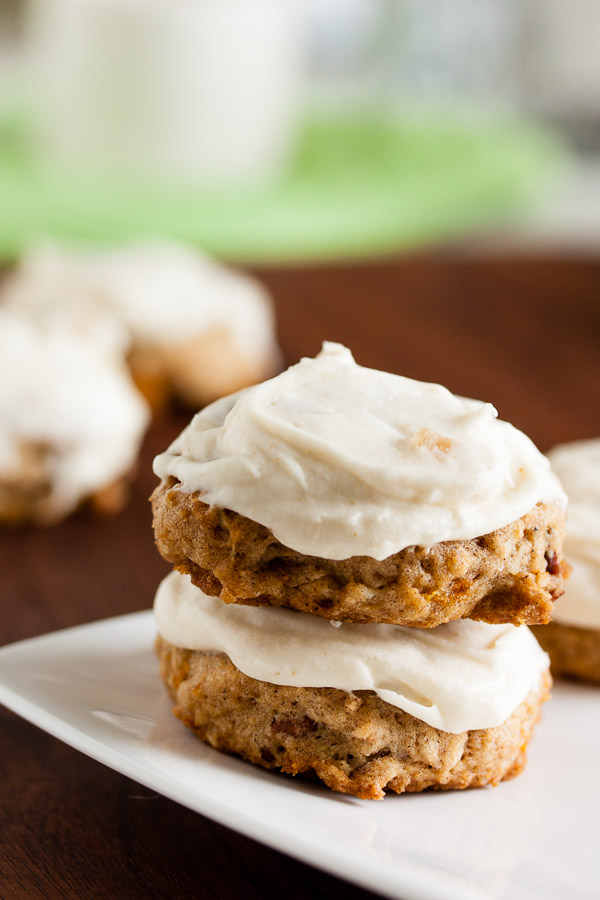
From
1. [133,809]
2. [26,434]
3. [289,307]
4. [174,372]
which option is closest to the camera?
[133,809]

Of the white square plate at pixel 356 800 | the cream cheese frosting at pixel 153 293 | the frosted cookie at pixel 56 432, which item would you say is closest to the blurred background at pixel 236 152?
the cream cheese frosting at pixel 153 293

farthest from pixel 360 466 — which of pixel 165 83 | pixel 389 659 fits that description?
pixel 165 83

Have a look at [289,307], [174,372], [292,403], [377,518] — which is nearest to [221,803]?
[377,518]

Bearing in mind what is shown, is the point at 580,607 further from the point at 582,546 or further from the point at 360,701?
the point at 360,701

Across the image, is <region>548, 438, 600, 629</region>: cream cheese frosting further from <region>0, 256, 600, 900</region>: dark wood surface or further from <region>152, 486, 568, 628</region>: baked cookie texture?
<region>0, 256, 600, 900</region>: dark wood surface

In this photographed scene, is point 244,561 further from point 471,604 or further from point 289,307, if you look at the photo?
point 289,307

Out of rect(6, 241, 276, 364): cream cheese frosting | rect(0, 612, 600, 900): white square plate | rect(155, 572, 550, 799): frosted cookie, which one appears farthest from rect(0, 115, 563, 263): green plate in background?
rect(155, 572, 550, 799): frosted cookie

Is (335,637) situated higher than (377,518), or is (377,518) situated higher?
(377,518)
